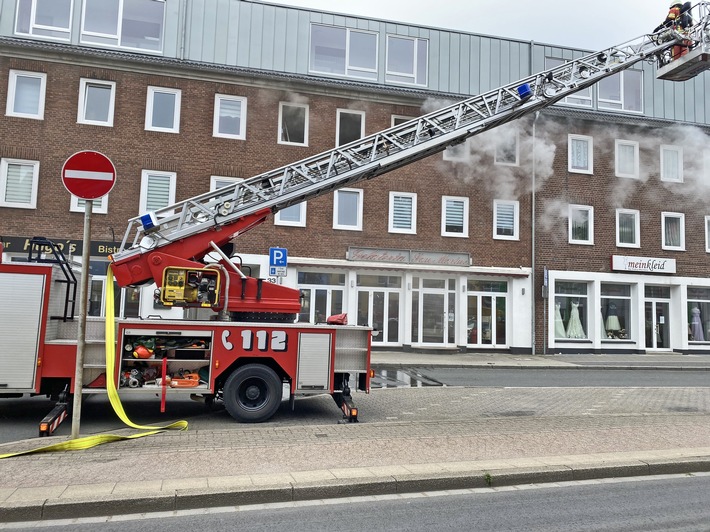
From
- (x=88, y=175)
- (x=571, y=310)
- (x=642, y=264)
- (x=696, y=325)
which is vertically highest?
(x=642, y=264)

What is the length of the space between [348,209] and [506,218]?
5.92 meters

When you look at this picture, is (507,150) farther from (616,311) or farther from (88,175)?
(88,175)

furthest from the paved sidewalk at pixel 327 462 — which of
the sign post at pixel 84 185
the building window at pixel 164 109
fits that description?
the building window at pixel 164 109

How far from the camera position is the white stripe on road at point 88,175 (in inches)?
244

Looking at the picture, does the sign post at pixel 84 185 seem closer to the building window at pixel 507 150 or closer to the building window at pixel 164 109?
the building window at pixel 164 109

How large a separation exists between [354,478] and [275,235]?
14.5m

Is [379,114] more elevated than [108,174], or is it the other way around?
[379,114]

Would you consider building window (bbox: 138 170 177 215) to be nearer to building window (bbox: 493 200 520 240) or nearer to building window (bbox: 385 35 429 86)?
building window (bbox: 385 35 429 86)

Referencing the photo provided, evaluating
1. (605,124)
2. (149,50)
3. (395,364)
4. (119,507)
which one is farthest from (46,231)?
(605,124)

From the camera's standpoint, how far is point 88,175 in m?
6.24

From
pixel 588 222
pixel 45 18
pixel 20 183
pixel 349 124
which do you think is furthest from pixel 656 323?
pixel 45 18

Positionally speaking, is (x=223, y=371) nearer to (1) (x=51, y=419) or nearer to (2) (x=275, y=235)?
(1) (x=51, y=419)

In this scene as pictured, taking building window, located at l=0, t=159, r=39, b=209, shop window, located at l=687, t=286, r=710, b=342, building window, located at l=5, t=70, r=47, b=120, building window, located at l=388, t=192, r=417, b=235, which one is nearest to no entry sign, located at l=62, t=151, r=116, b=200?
building window, located at l=0, t=159, r=39, b=209

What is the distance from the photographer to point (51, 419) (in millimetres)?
6727
